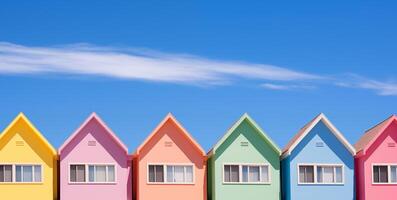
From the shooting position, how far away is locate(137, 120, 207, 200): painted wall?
66.8 m

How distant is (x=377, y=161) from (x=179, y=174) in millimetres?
13602

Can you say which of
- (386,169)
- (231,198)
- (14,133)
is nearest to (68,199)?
(14,133)

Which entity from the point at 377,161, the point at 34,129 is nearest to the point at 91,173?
the point at 34,129

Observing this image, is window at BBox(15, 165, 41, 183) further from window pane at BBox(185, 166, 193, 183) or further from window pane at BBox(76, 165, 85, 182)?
window pane at BBox(185, 166, 193, 183)

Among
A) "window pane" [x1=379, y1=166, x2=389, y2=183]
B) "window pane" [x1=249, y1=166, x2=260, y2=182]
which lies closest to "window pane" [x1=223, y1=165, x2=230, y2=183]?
"window pane" [x1=249, y1=166, x2=260, y2=182]

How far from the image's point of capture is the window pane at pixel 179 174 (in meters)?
67.3

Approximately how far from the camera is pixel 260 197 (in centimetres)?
6756

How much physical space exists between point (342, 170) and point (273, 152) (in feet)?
16.1

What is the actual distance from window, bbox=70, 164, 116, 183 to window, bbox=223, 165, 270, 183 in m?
7.69

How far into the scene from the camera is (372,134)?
6975cm

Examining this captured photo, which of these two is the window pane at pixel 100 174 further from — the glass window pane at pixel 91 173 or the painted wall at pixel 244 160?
the painted wall at pixel 244 160

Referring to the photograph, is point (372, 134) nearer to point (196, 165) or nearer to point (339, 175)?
point (339, 175)

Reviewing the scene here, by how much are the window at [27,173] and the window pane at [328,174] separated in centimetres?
1926

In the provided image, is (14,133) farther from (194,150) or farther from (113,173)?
(194,150)
